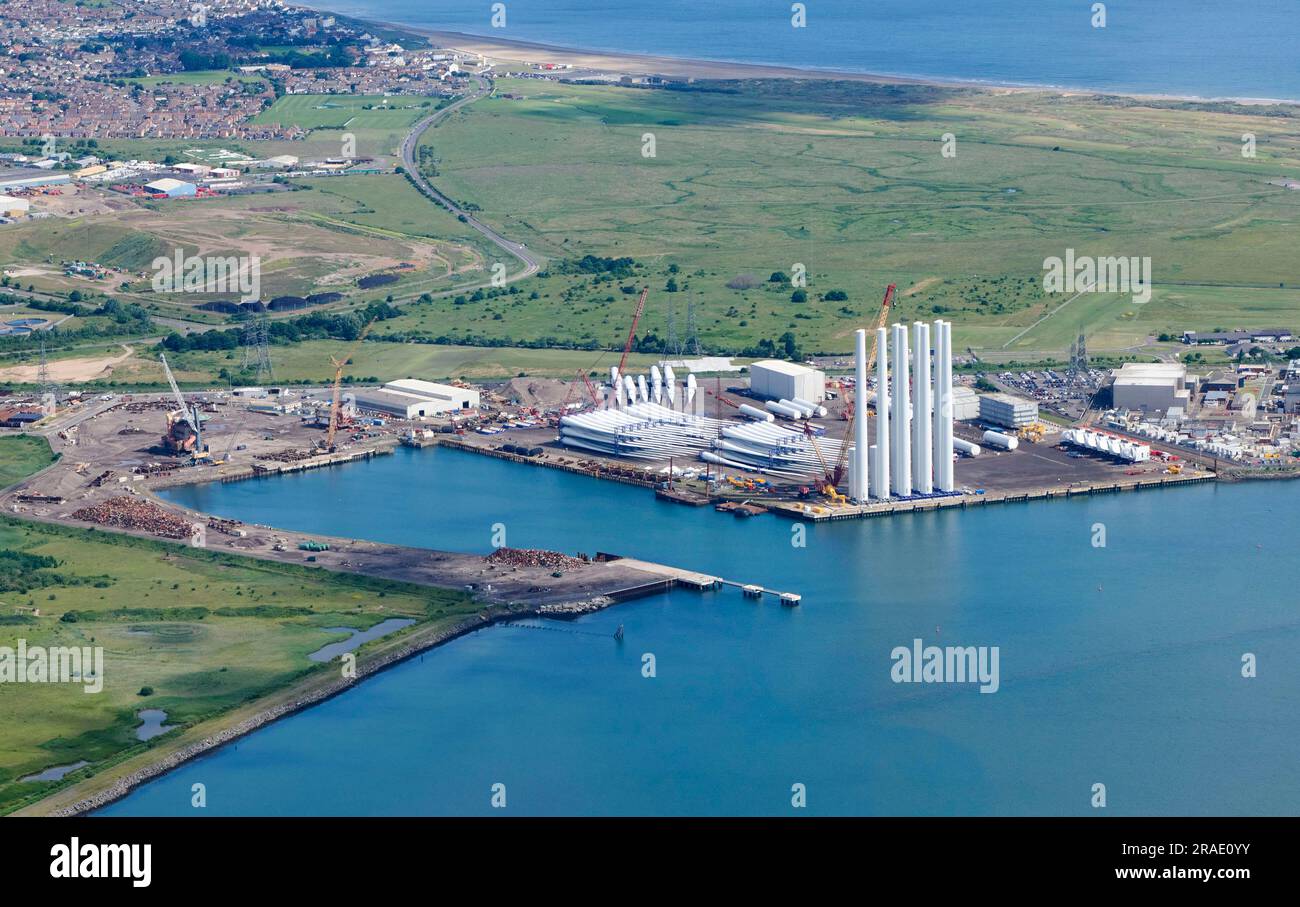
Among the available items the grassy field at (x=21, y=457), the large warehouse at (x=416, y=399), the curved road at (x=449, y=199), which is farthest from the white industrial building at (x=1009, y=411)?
the curved road at (x=449, y=199)

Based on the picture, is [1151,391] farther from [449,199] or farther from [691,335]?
[449,199]

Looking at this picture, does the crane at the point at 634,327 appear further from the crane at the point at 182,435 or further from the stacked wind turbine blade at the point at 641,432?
the crane at the point at 182,435

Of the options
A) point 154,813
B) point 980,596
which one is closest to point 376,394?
point 980,596

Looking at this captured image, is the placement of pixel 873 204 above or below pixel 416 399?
above

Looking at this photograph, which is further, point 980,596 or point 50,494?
point 50,494

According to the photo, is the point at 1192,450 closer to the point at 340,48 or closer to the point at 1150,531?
the point at 1150,531

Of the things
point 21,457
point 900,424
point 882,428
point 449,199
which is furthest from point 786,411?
point 449,199
